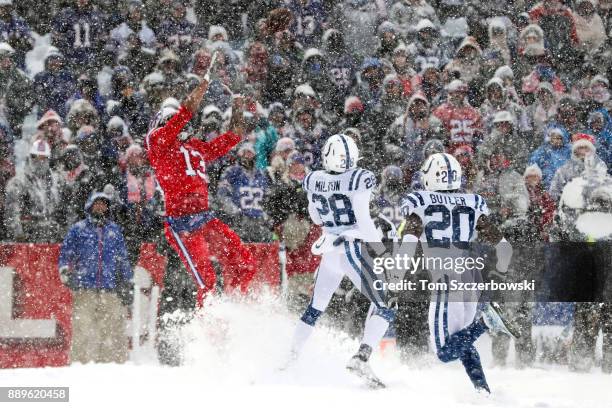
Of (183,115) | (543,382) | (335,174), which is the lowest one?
(543,382)

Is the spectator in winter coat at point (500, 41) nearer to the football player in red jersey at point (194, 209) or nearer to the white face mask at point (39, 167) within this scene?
the football player in red jersey at point (194, 209)

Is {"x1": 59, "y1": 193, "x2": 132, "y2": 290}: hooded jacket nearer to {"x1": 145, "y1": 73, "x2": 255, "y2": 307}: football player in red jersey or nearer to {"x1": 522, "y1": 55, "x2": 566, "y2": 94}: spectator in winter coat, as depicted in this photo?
{"x1": 145, "y1": 73, "x2": 255, "y2": 307}: football player in red jersey

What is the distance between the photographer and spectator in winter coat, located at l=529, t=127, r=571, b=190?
11394mm

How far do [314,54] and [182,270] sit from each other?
365 centimetres

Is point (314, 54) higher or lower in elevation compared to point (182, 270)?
higher

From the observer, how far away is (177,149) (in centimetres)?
902

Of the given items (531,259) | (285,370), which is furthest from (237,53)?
(285,370)

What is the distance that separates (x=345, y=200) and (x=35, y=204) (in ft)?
12.6

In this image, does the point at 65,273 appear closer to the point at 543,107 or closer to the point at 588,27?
the point at 543,107

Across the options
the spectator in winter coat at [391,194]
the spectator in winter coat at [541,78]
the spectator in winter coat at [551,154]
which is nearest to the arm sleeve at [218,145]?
the spectator in winter coat at [391,194]

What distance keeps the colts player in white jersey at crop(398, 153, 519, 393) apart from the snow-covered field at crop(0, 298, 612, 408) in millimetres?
492

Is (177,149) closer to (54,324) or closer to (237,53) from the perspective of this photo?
(54,324)

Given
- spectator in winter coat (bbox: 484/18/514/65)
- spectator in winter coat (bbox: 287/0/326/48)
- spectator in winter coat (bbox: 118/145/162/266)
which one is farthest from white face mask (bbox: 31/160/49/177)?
spectator in winter coat (bbox: 484/18/514/65)

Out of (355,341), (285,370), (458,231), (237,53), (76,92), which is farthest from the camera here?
(237,53)
